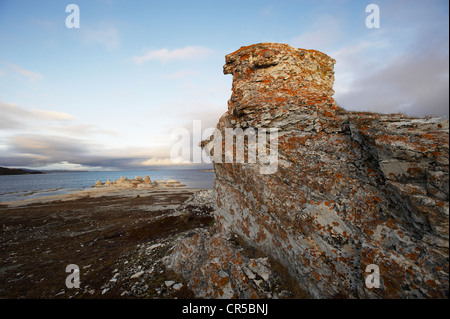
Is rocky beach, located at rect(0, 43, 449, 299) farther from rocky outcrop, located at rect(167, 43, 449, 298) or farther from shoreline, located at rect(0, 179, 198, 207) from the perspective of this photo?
shoreline, located at rect(0, 179, 198, 207)

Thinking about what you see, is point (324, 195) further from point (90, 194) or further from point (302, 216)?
point (90, 194)

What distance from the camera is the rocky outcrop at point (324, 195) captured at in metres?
4.12

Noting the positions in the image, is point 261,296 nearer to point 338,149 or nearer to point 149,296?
point 149,296

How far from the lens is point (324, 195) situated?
572cm

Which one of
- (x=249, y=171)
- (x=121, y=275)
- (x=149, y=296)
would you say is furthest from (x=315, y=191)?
(x=121, y=275)

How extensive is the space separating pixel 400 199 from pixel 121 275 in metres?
10.7

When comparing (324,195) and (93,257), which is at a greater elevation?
(324,195)

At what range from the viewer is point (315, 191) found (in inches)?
231

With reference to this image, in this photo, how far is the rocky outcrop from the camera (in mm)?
4121
